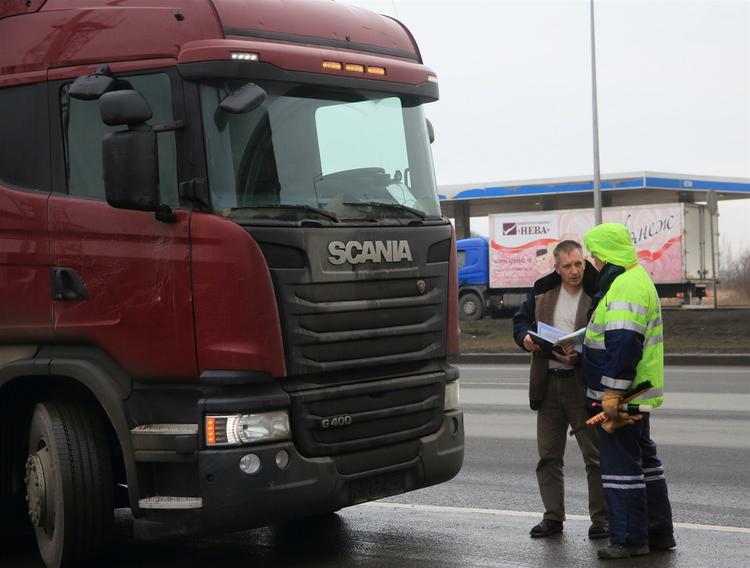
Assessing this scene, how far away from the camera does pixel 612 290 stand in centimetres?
631

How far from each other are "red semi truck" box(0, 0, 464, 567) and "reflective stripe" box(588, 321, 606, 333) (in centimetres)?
81

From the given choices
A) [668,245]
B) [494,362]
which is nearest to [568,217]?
[668,245]

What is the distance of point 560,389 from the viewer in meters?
6.93

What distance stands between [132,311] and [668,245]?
89.1 feet

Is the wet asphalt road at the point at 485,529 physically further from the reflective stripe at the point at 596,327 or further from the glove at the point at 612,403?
the reflective stripe at the point at 596,327

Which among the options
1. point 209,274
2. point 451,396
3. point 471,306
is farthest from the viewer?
point 471,306

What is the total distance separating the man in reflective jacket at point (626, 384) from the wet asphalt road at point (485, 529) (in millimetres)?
186

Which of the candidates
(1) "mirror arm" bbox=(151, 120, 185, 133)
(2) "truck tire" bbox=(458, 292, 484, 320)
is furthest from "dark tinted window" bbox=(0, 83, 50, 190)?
(2) "truck tire" bbox=(458, 292, 484, 320)

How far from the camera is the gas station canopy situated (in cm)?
3584

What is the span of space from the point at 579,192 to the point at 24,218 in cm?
3161

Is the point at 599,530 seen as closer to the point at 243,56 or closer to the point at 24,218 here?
the point at 243,56

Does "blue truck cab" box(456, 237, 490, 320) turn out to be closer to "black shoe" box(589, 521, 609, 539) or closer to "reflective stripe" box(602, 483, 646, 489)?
"black shoe" box(589, 521, 609, 539)

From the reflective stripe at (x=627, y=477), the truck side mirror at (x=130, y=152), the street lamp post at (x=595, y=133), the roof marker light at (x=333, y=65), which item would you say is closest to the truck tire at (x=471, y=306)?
the street lamp post at (x=595, y=133)

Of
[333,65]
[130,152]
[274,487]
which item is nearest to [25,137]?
[130,152]
